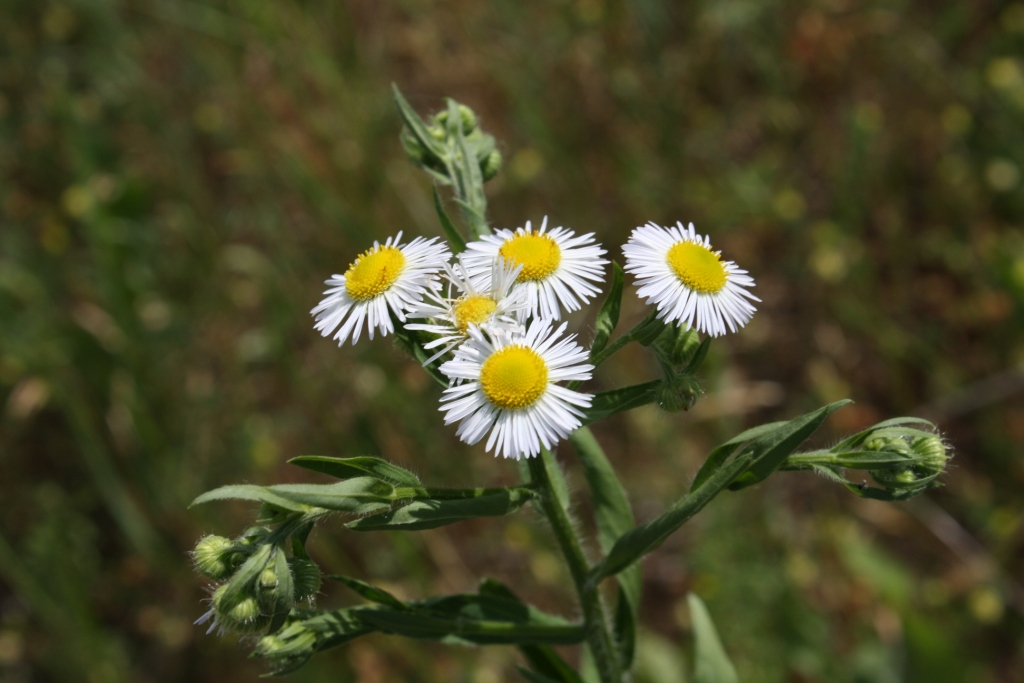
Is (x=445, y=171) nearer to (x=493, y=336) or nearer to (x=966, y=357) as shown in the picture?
(x=493, y=336)

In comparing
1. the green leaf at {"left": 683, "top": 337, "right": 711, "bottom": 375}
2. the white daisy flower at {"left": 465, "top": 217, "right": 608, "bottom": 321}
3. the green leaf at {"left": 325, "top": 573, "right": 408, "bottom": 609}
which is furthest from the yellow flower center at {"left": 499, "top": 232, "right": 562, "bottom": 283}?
the green leaf at {"left": 325, "top": 573, "right": 408, "bottom": 609}

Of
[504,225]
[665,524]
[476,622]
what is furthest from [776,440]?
[504,225]

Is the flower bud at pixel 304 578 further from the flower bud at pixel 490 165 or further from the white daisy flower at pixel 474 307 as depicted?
the flower bud at pixel 490 165

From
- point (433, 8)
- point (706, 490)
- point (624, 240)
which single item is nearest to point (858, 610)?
point (624, 240)

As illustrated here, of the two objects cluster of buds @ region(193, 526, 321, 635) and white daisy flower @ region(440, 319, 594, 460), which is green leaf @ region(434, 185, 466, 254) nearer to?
white daisy flower @ region(440, 319, 594, 460)

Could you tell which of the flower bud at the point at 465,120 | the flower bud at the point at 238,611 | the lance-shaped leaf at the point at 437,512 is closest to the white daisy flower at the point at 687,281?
the lance-shaped leaf at the point at 437,512

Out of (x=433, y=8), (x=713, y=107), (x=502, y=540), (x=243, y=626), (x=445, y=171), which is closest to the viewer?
(x=243, y=626)
